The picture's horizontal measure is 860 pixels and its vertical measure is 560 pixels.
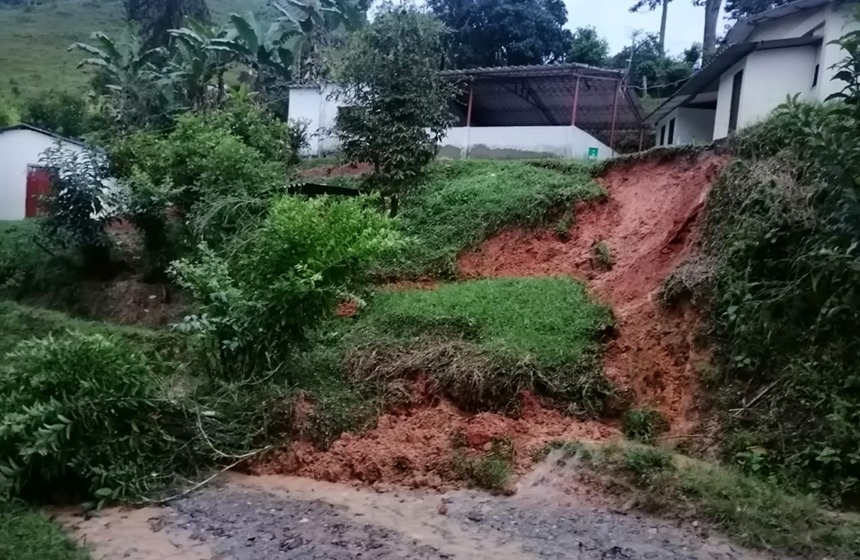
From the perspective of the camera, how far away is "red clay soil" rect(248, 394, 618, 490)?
21.5 feet

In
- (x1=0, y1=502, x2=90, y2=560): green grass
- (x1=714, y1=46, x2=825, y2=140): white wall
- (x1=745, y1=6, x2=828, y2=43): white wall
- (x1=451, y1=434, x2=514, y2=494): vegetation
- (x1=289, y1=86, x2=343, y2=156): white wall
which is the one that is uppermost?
(x1=745, y1=6, x2=828, y2=43): white wall

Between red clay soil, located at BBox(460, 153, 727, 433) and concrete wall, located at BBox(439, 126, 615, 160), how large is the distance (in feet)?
11.4

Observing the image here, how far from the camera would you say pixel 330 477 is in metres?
6.64

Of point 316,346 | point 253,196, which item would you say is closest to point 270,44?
→ point 253,196

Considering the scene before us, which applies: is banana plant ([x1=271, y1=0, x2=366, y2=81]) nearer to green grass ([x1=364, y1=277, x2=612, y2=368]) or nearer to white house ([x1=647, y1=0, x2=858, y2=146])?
white house ([x1=647, y1=0, x2=858, y2=146])

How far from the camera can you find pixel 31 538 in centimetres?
504

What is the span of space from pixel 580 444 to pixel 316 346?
126 inches

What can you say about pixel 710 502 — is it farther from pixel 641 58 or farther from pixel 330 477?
pixel 641 58

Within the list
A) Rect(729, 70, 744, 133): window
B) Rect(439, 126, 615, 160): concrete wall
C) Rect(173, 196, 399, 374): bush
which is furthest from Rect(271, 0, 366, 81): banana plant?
Rect(173, 196, 399, 374): bush

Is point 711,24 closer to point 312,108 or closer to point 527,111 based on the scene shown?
point 527,111

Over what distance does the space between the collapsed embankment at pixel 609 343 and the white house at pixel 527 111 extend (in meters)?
4.24

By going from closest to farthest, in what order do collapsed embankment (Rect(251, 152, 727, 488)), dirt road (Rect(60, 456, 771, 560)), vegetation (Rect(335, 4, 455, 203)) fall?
dirt road (Rect(60, 456, 771, 560)) < collapsed embankment (Rect(251, 152, 727, 488)) < vegetation (Rect(335, 4, 455, 203))

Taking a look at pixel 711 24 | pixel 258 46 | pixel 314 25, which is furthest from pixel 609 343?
pixel 711 24

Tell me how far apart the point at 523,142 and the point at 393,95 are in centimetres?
440
